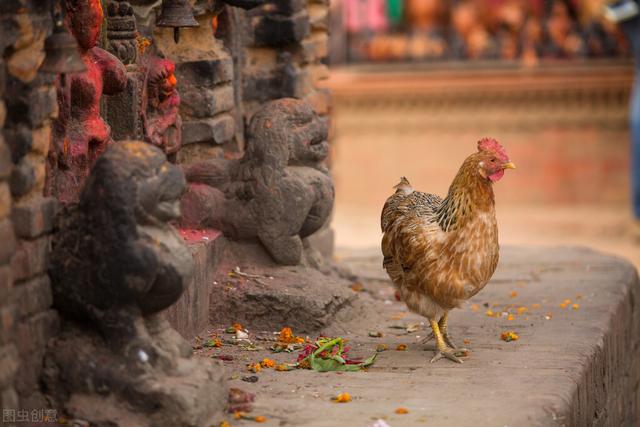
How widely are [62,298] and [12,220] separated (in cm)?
38

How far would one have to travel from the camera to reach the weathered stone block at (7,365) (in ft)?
15.0

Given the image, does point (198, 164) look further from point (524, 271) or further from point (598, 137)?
point (598, 137)

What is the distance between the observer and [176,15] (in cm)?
629

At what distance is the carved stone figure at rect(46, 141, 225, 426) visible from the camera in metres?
4.84

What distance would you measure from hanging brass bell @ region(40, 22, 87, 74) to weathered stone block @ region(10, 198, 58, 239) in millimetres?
483

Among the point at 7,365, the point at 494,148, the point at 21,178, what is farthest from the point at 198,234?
the point at 7,365

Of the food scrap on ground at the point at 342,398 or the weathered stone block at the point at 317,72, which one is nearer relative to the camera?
the food scrap on ground at the point at 342,398

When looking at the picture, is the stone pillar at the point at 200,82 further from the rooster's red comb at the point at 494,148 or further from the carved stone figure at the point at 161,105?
the rooster's red comb at the point at 494,148

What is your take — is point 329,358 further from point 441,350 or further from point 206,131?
point 206,131

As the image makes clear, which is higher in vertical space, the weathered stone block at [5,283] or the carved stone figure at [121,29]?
the carved stone figure at [121,29]

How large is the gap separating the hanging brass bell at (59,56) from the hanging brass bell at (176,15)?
1386 millimetres

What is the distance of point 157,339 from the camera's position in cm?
500

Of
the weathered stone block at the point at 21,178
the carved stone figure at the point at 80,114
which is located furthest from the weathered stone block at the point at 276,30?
the weathered stone block at the point at 21,178

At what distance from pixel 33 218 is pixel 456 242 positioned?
1.90m
